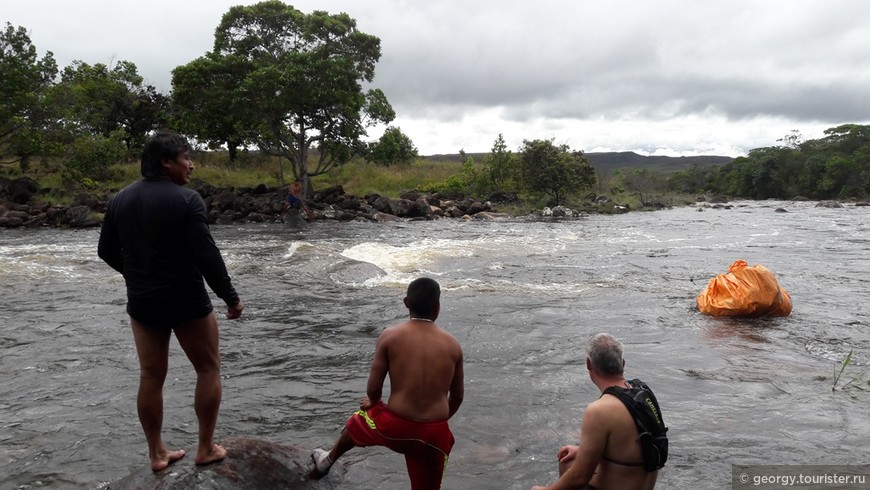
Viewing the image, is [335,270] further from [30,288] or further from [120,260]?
[120,260]

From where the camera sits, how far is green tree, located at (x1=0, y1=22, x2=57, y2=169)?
83.3ft

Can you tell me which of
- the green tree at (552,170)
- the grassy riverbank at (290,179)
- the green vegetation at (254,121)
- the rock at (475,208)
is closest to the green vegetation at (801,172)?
the grassy riverbank at (290,179)

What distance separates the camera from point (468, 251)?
1582cm

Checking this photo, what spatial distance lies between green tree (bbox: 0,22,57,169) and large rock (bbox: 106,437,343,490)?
28.0m

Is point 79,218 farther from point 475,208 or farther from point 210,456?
point 210,456

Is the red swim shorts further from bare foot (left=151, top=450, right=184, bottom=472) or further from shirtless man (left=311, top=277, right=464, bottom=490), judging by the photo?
bare foot (left=151, top=450, right=184, bottom=472)

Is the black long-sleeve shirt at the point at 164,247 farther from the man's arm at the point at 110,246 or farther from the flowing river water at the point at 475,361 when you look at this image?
the flowing river water at the point at 475,361

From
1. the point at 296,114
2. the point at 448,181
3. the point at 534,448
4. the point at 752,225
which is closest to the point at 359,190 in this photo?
the point at 448,181

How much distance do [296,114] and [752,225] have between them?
71.8 ft

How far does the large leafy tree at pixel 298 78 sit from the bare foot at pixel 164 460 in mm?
23835

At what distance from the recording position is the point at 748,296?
8414 millimetres

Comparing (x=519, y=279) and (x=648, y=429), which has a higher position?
(x=648, y=429)

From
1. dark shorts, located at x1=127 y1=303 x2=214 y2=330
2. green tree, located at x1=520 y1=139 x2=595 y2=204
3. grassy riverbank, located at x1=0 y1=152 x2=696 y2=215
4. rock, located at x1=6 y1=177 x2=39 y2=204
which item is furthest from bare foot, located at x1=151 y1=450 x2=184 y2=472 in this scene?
green tree, located at x1=520 y1=139 x2=595 y2=204

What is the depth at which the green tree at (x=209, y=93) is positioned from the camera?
27500mm
